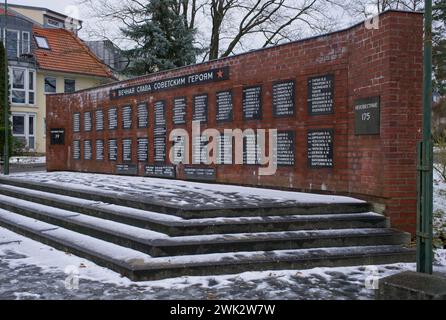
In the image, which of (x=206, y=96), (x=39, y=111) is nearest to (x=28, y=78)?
(x=39, y=111)

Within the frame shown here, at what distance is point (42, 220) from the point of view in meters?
Answer: 9.16

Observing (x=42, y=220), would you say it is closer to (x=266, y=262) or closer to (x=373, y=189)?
(x=266, y=262)

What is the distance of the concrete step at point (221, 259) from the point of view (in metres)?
5.91

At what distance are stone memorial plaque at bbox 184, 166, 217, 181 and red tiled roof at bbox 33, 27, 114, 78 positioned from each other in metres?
26.2

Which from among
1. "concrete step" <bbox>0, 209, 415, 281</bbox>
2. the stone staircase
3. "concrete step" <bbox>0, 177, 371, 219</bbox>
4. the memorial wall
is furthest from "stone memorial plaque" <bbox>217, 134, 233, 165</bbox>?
"concrete step" <bbox>0, 209, 415, 281</bbox>

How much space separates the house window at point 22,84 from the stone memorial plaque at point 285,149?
30.2 metres

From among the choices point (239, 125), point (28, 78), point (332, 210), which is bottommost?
point (332, 210)

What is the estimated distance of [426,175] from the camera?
5.21 meters

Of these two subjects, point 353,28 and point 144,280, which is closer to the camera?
point 144,280

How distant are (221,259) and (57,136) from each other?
12901mm

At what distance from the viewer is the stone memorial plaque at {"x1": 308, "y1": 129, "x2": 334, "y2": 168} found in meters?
8.80

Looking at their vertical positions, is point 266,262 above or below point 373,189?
below

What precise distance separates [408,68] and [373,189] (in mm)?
1971

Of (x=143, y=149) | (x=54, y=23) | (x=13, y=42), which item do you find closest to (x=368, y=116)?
(x=143, y=149)
